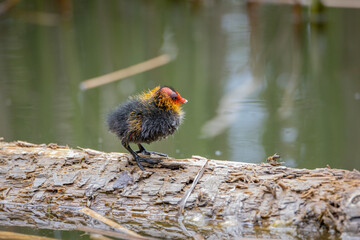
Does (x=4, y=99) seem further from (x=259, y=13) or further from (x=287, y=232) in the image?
(x=259, y=13)

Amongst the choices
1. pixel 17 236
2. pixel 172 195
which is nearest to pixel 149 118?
pixel 172 195

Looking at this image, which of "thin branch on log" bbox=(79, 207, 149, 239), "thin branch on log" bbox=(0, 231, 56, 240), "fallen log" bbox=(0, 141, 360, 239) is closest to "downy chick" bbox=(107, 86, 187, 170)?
"fallen log" bbox=(0, 141, 360, 239)

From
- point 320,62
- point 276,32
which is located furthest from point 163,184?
point 276,32

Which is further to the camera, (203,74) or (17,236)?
(203,74)

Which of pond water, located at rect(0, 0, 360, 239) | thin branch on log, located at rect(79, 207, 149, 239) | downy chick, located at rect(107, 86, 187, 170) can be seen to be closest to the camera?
thin branch on log, located at rect(79, 207, 149, 239)

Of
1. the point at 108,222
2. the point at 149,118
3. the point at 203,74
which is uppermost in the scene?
the point at 149,118

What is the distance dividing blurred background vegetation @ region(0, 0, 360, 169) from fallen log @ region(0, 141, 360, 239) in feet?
4.23

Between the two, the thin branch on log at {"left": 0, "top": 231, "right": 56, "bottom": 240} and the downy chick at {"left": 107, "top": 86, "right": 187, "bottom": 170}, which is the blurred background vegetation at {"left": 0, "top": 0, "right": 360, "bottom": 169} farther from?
the thin branch on log at {"left": 0, "top": 231, "right": 56, "bottom": 240}

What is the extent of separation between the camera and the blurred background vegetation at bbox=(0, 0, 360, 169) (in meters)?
5.47

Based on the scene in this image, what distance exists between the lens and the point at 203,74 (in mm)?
8570

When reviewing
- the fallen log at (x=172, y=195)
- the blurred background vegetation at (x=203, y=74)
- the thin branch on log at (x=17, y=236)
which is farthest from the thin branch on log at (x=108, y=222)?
the blurred background vegetation at (x=203, y=74)

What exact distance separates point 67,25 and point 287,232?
10.9m

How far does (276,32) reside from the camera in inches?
474

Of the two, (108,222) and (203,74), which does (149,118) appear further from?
(203,74)
